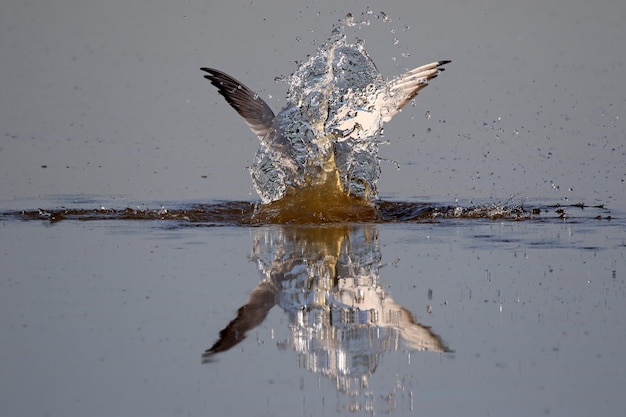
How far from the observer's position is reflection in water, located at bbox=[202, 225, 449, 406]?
5.50 m

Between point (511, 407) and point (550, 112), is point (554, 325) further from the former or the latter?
point (550, 112)

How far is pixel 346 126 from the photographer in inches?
432

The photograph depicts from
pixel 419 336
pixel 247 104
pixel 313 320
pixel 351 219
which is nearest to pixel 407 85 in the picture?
pixel 247 104

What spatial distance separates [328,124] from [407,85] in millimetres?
1007

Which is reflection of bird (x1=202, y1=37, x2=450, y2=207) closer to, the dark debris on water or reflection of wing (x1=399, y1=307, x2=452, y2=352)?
the dark debris on water

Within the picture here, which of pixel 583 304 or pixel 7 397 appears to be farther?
pixel 583 304

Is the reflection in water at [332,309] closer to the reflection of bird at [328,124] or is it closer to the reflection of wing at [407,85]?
the reflection of bird at [328,124]

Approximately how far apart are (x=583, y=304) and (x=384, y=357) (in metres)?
1.39

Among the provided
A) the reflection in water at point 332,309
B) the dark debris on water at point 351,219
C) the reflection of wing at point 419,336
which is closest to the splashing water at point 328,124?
the dark debris on water at point 351,219

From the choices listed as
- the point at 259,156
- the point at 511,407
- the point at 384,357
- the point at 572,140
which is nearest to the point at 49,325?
the point at 384,357

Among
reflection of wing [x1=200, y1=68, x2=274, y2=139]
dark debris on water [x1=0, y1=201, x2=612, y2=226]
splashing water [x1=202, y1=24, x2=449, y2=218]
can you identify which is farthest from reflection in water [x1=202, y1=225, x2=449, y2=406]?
reflection of wing [x1=200, y1=68, x2=274, y2=139]

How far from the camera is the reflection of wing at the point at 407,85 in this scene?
11.4 metres

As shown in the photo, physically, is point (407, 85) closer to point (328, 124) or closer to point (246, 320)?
point (328, 124)

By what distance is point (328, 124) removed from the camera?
36.0ft
